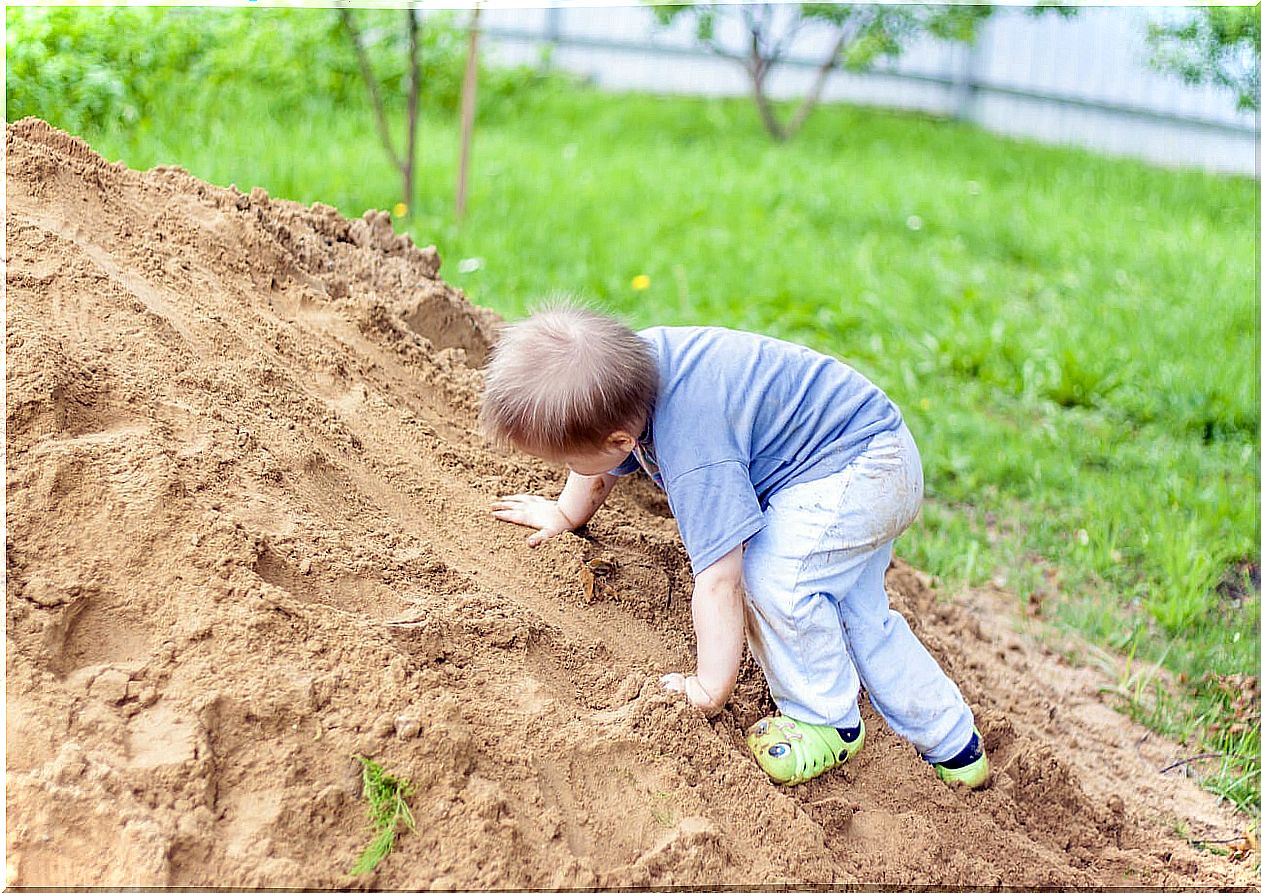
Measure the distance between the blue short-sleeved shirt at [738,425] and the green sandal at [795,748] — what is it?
423mm

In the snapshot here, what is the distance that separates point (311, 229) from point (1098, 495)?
331 cm

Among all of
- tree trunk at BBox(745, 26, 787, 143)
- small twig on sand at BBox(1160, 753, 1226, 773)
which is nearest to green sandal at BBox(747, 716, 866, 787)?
small twig on sand at BBox(1160, 753, 1226, 773)

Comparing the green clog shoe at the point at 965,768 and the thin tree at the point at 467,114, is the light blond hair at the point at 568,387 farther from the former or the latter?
the thin tree at the point at 467,114

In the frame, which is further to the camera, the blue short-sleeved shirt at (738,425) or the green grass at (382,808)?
the blue short-sleeved shirt at (738,425)

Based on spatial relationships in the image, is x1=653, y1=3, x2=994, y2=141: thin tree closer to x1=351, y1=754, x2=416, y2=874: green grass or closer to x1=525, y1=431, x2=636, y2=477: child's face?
x1=525, y1=431, x2=636, y2=477: child's face

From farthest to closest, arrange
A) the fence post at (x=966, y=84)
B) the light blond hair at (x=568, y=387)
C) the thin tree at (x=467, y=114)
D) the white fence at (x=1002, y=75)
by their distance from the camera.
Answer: the fence post at (x=966, y=84)
the white fence at (x=1002, y=75)
the thin tree at (x=467, y=114)
the light blond hair at (x=568, y=387)

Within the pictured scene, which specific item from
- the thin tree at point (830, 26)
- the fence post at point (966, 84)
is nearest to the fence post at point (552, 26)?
the thin tree at point (830, 26)

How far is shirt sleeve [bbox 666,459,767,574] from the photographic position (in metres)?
2.24

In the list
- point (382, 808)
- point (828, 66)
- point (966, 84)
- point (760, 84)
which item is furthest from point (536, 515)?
point (966, 84)

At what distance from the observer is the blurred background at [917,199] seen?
4.53m

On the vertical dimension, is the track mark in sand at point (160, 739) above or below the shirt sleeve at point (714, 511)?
below

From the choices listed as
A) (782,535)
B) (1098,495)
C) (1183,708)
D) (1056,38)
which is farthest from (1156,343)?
(1056,38)

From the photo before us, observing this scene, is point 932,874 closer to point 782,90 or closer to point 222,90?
point 222,90

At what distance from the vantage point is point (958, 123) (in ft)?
42.8
